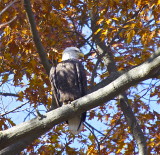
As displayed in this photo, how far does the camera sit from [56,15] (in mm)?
4723

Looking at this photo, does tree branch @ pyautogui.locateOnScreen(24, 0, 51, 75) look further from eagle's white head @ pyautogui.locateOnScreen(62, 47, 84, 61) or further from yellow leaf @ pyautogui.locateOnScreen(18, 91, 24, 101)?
yellow leaf @ pyautogui.locateOnScreen(18, 91, 24, 101)

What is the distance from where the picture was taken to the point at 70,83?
14.8 ft

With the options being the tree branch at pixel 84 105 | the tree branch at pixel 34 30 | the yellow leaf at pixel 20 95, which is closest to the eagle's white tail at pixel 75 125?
the yellow leaf at pixel 20 95

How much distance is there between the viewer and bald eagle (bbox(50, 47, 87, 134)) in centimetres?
445

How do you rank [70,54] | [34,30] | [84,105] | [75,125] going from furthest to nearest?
1. [70,54]
2. [75,125]
3. [34,30]
4. [84,105]

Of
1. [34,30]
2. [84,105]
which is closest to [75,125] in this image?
[34,30]

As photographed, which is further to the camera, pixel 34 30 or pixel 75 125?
pixel 75 125

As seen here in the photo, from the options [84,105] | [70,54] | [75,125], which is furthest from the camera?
[70,54]

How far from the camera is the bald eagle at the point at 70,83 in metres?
4.45

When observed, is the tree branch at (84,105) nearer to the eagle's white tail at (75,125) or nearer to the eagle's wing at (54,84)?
the eagle's wing at (54,84)

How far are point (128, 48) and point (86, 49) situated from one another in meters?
0.80

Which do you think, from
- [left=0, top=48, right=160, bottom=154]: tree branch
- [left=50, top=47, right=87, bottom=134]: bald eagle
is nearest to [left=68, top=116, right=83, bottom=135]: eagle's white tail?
[left=50, top=47, right=87, bottom=134]: bald eagle

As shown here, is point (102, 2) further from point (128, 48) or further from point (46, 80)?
point (46, 80)

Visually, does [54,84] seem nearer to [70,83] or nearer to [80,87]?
[70,83]
